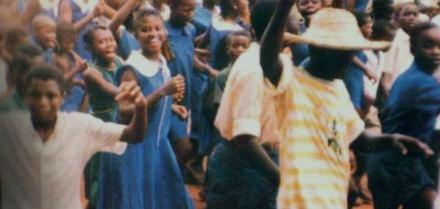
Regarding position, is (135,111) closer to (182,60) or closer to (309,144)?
(182,60)

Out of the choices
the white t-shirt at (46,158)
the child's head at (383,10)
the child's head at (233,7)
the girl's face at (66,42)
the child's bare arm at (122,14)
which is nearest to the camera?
the white t-shirt at (46,158)

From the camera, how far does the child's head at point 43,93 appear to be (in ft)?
12.4

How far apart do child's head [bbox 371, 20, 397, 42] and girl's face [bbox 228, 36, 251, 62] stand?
0.60 m

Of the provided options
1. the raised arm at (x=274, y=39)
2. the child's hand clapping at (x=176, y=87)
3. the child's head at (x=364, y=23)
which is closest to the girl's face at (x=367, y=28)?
the child's head at (x=364, y=23)

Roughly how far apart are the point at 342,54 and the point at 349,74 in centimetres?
27

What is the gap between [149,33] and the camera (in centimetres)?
408

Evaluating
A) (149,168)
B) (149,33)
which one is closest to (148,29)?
(149,33)

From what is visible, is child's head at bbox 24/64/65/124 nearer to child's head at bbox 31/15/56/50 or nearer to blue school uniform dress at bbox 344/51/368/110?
child's head at bbox 31/15/56/50

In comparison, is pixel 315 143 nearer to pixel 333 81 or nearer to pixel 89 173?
pixel 333 81

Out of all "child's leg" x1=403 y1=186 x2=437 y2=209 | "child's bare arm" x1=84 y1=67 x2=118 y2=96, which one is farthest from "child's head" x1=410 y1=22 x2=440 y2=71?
"child's bare arm" x1=84 y1=67 x2=118 y2=96

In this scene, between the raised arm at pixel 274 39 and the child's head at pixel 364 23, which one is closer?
the raised arm at pixel 274 39

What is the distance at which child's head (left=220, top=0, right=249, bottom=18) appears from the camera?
170 inches

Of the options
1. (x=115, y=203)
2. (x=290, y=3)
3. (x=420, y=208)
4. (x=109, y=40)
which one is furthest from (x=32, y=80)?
(x=420, y=208)

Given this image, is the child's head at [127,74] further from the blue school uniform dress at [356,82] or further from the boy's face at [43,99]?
the blue school uniform dress at [356,82]
